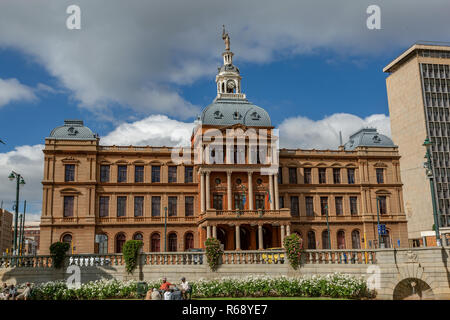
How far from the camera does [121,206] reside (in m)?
57.1

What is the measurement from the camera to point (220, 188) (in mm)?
57281

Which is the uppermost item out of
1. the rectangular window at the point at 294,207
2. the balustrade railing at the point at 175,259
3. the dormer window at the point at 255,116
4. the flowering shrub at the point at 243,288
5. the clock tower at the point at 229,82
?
the clock tower at the point at 229,82

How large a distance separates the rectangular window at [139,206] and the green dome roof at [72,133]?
31.0 ft

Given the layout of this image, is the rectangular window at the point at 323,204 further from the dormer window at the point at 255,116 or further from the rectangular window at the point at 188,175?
the rectangular window at the point at 188,175

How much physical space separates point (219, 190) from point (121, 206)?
12.5 m

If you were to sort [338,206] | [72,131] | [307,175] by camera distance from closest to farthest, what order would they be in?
[72,131], [338,206], [307,175]

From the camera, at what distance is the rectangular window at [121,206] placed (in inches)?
2239

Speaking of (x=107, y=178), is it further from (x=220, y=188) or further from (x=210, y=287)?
Result: (x=210, y=287)

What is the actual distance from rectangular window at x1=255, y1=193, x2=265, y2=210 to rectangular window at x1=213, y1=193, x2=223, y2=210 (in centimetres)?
452

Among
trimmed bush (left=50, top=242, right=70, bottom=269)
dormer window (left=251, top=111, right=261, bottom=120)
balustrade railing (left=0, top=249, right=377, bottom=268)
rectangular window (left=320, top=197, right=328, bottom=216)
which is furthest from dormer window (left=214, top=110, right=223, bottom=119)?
trimmed bush (left=50, top=242, right=70, bottom=269)

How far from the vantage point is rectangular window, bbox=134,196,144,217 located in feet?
188

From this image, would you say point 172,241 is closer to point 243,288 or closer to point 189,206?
point 189,206

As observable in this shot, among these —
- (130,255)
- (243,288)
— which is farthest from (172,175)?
(243,288)

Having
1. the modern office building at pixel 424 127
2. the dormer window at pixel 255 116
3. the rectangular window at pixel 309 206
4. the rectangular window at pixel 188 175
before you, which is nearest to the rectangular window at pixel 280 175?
the rectangular window at pixel 309 206
